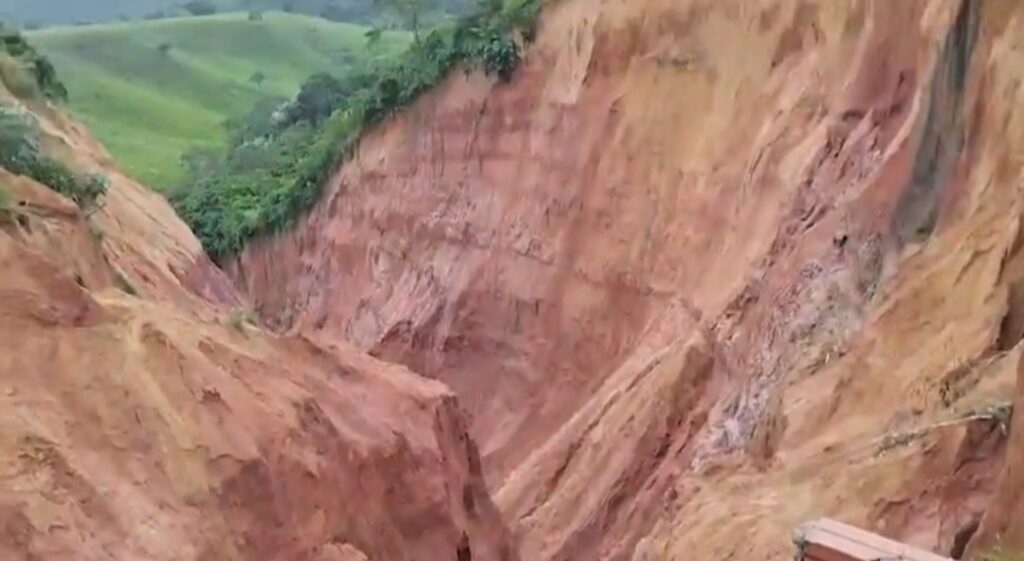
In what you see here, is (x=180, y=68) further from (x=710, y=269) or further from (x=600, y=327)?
(x=710, y=269)

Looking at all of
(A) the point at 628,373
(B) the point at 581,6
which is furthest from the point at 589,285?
(B) the point at 581,6

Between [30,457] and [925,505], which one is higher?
[925,505]

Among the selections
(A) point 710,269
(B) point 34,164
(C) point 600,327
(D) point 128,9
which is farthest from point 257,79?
(B) point 34,164

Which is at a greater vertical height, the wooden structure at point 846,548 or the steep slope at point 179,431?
the wooden structure at point 846,548

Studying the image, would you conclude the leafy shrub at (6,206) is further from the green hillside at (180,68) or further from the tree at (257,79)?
the tree at (257,79)

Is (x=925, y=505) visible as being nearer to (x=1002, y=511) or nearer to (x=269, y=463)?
(x=1002, y=511)

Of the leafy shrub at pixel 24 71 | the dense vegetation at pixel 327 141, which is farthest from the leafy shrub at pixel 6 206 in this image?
the dense vegetation at pixel 327 141
